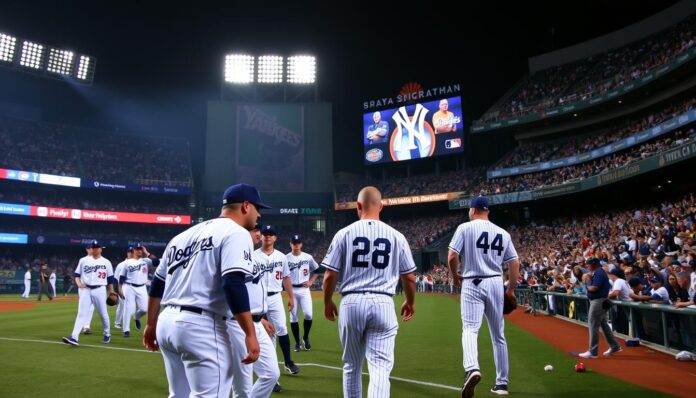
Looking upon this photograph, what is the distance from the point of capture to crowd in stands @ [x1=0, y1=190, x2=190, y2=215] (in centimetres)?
4547

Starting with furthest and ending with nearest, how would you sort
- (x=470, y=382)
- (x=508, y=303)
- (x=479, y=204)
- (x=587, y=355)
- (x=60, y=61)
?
(x=60, y=61) < (x=587, y=355) < (x=479, y=204) < (x=508, y=303) < (x=470, y=382)

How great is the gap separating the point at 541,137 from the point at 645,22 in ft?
40.4

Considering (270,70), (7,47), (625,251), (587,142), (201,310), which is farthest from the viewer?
(270,70)

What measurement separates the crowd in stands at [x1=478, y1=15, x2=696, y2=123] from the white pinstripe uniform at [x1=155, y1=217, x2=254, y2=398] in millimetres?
33779

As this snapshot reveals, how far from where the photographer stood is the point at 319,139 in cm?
5556

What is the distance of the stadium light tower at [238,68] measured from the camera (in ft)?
177

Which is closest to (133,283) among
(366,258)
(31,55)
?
(366,258)

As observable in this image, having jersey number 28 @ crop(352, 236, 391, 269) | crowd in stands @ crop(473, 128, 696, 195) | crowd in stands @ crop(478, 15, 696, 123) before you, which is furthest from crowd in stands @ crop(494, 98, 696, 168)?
jersey number 28 @ crop(352, 236, 391, 269)

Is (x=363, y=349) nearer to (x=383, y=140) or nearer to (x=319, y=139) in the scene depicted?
(x=383, y=140)

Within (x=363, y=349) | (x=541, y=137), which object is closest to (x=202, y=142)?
(x=541, y=137)

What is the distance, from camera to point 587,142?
40.2 metres

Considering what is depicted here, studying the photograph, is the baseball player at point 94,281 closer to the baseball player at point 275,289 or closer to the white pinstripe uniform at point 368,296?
Answer: the baseball player at point 275,289

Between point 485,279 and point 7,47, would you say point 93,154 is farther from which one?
point 485,279

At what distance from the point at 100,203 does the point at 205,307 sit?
52.9 m
